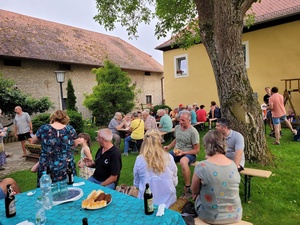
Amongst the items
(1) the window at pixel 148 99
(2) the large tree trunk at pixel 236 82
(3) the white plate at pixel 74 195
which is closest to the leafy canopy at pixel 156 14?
(2) the large tree trunk at pixel 236 82

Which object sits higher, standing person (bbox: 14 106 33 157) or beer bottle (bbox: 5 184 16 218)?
standing person (bbox: 14 106 33 157)

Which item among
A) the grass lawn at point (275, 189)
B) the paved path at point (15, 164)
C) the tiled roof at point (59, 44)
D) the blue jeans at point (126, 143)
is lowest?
the paved path at point (15, 164)

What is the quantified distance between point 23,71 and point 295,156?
15873 millimetres

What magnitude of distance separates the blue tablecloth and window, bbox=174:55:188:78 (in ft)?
50.9

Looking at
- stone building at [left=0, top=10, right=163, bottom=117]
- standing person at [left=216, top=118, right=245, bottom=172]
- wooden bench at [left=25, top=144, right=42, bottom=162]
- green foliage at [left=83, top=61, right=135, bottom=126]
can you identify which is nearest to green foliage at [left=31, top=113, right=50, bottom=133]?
wooden bench at [left=25, top=144, right=42, bottom=162]

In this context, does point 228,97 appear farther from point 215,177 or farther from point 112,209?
point 112,209

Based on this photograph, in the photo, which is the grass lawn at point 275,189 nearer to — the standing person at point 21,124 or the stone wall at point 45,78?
the standing person at point 21,124

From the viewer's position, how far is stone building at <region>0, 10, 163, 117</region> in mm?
14953

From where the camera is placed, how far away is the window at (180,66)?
17164 mm

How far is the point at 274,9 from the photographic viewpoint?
43.7 ft

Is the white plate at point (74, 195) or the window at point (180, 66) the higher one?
the window at point (180, 66)

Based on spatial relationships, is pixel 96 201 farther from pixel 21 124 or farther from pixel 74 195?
pixel 21 124

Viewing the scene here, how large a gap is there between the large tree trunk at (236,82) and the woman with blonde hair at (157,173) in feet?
10.3

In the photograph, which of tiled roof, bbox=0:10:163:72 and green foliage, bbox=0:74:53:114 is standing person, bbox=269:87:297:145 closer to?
green foliage, bbox=0:74:53:114
